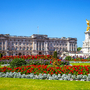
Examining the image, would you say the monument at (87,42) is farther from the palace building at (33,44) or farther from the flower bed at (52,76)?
the flower bed at (52,76)

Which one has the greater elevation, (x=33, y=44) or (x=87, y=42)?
(x=33, y=44)

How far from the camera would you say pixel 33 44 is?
8012cm

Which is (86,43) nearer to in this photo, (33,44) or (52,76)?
(52,76)

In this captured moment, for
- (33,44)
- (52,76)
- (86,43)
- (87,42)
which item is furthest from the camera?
(33,44)

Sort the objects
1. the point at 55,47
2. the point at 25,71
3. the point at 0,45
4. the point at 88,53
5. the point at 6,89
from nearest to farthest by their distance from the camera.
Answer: the point at 6,89, the point at 25,71, the point at 88,53, the point at 0,45, the point at 55,47

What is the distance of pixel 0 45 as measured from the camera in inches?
3004

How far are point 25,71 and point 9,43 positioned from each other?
67.0 metres

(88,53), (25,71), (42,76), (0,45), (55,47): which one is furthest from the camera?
(55,47)

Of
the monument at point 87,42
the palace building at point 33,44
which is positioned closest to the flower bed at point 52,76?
the monument at point 87,42

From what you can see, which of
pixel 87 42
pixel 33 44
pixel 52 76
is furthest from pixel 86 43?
pixel 33 44

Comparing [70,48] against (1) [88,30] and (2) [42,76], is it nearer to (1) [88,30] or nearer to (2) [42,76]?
(1) [88,30]

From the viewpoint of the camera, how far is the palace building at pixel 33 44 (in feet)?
252

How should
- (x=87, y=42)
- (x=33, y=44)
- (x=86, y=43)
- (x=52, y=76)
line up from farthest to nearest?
(x=33, y=44) → (x=86, y=43) → (x=87, y=42) → (x=52, y=76)

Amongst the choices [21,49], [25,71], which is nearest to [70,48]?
[21,49]
